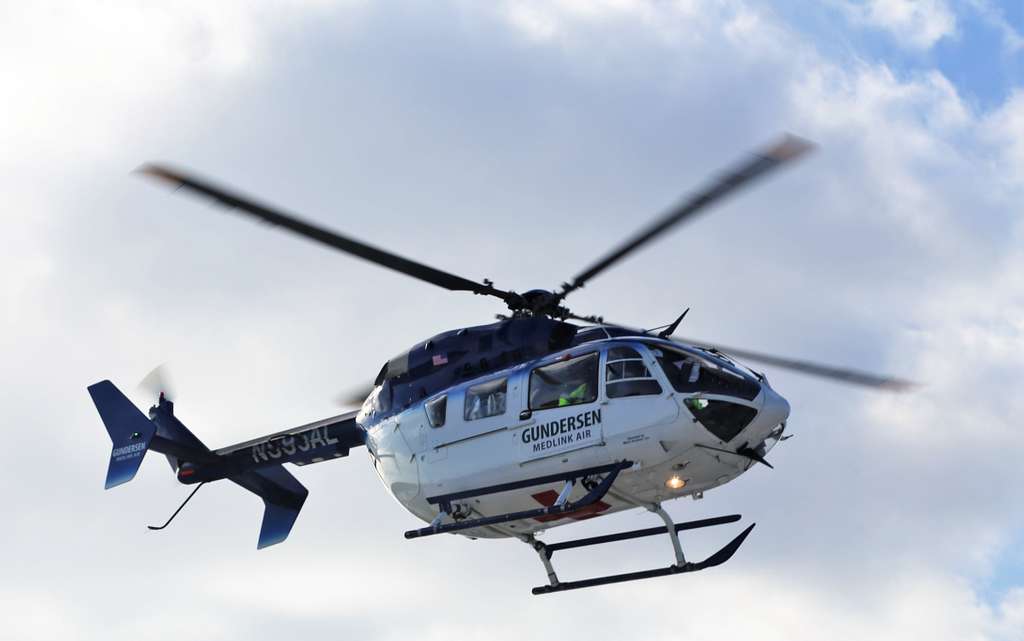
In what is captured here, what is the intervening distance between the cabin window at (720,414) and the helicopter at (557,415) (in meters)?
0.02

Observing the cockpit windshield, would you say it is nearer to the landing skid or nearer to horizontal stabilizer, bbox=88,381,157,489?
the landing skid

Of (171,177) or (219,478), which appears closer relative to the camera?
(171,177)

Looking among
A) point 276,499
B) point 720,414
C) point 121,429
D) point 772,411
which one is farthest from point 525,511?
point 121,429

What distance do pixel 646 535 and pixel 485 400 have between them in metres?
3.85

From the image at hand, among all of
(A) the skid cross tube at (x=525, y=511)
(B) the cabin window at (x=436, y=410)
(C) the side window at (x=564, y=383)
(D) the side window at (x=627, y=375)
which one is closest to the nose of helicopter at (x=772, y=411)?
(D) the side window at (x=627, y=375)

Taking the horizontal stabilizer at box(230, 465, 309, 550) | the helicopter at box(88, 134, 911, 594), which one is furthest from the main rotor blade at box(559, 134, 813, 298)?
the horizontal stabilizer at box(230, 465, 309, 550)

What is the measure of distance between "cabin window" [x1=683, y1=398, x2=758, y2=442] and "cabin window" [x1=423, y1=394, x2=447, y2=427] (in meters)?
5.03

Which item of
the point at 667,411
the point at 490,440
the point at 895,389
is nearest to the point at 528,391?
the point at 490,440

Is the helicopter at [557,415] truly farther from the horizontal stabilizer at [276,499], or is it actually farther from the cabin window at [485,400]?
the horizontal stabilizer at [276,499]

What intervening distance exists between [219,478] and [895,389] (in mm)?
15330

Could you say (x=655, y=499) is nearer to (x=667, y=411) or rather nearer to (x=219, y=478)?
(x=667, y=411)

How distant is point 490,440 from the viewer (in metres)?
25.0

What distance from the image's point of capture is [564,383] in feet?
79.9

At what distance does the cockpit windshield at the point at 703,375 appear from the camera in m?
23.4
